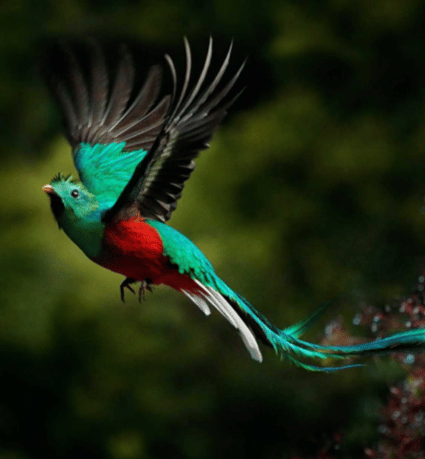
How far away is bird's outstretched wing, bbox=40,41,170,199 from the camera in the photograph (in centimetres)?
68

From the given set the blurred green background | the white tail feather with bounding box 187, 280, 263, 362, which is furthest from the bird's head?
the blurred green background

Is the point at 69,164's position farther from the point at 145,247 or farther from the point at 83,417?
the point at 145,247

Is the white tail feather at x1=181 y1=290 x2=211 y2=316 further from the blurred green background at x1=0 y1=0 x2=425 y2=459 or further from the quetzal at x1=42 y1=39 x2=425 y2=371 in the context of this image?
the blurred green background at x1=0 y1=0 x2=425 y2=459

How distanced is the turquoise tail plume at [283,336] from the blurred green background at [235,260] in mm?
1326

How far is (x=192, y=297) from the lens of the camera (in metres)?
0.61

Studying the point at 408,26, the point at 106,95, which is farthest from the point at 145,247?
the point at 408,26

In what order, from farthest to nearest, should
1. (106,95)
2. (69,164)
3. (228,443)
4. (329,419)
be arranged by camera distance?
(69,164) → (228,443) → (329,419) → (106,95)

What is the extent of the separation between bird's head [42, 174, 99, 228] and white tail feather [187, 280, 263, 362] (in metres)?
0.11

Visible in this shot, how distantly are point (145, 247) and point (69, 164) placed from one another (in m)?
1.64

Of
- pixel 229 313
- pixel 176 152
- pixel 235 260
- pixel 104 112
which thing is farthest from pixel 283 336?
pixel 235 260

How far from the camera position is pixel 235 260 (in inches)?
81.3

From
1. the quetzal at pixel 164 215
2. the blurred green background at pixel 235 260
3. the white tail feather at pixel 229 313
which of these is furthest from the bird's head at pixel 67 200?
the blurred green background at pixel 235 260

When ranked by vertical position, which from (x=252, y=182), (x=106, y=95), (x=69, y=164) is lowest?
(x=69, y=164)

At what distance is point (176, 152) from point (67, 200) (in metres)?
0.09
